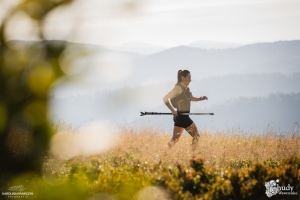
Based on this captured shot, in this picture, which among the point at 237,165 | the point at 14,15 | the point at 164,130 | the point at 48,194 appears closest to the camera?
the point at 48,194

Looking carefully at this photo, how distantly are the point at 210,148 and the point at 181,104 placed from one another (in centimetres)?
129

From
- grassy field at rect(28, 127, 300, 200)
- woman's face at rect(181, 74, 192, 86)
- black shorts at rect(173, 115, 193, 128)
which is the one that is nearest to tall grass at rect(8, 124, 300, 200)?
grassy field at rect(28, 127, 300, 200)

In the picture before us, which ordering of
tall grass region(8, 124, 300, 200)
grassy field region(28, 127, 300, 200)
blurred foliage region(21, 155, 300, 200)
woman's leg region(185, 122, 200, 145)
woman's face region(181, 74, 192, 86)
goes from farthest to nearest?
woman's face region(181, 74, 192, 86) < woman's leg region(185, 122, 200, 145) < blurred foliage region(21, 155, 300, 200) < grassy field region(28, 127, 300, 200) < tall grass region(8, 124, 300, 200)

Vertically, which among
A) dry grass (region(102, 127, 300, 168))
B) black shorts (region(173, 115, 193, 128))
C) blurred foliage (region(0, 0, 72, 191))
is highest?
blurred foliage (region(0, 0, 72, 191))

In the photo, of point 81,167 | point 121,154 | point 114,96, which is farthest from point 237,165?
point 114,96

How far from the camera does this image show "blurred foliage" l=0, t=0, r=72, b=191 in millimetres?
3992

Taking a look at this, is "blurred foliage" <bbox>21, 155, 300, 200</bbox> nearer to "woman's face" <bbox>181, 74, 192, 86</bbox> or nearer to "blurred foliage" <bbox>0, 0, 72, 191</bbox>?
"blurred foliage" <bbox>0, 0, 72, 191</bbox>

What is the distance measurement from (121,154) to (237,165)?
2.64 meters

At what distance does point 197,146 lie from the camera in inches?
326

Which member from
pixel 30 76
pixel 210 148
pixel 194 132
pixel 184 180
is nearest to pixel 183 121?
pixel 194 132

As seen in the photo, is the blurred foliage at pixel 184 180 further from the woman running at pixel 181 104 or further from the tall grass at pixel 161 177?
the woman running at pixel 181 104

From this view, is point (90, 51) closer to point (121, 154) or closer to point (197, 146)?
point (121, 154)

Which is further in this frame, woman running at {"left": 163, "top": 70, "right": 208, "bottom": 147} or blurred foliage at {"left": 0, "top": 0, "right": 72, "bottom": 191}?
woman running at {"left": 163, "top": 70, "right": 208, "bottom": 147}

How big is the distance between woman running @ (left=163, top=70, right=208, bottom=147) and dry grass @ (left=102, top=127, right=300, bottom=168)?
0.37 meters
